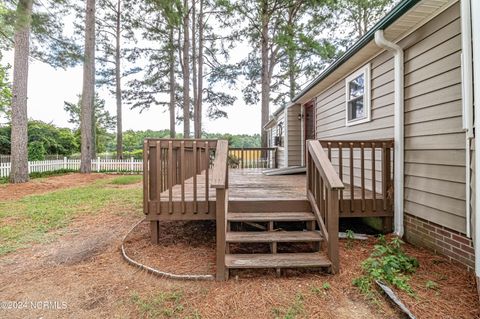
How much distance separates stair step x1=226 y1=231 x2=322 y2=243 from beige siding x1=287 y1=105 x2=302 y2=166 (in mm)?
5639

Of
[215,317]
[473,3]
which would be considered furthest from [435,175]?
[215,317]

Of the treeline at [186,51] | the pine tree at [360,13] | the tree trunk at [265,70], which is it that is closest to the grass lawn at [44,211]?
the treeline at [186,51]

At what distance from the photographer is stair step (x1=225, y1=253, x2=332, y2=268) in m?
2.63

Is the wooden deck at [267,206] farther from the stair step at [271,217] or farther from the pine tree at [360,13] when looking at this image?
the pine tree at [360,13]

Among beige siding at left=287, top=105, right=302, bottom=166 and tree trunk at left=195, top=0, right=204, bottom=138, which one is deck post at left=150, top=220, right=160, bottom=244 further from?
tree trunk at left=195, top=0, right=204, bottom=138

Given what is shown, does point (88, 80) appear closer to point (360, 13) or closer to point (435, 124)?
point (435, 124)

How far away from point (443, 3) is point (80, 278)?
4.77 meters

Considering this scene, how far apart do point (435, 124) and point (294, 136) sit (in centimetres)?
566

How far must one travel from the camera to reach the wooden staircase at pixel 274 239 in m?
2.66

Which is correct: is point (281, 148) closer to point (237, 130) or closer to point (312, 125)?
point (312, 125)

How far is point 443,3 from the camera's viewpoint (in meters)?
2.76

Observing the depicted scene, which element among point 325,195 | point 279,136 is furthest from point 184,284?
point 279,136

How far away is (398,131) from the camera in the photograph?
11.7 ft

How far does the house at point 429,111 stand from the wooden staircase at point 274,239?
4.25ft
